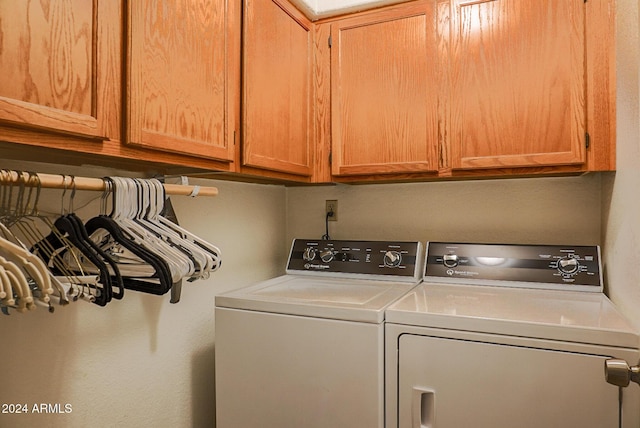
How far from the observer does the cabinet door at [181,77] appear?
3.37 ft

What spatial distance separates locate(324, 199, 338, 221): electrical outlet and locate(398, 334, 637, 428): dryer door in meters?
1.05

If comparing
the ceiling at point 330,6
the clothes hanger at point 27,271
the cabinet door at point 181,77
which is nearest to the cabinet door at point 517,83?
the ceiling at point 330,6

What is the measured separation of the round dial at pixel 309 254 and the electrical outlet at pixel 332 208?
10.8 inches

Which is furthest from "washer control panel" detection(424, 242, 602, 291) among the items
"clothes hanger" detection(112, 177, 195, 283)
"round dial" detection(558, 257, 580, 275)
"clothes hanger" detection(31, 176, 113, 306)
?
"clothes hanger" detection(31, 176, 113, 306)

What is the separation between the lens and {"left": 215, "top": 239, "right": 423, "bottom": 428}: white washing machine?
4.14ft

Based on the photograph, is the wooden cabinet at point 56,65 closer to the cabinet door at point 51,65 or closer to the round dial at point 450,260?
the cabinet door at point 51,65

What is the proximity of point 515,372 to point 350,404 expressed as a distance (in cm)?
50

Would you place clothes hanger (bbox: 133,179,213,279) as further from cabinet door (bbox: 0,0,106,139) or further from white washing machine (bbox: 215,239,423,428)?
white washing machine (bbox: 215,239,423,428)

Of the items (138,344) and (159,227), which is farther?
(138,344)

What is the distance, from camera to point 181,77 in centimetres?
116

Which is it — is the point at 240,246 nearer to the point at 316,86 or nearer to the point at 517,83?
the point at 316,86

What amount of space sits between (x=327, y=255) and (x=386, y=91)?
81 centimetres

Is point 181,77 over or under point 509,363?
over

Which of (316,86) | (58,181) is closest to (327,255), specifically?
(316,86)
